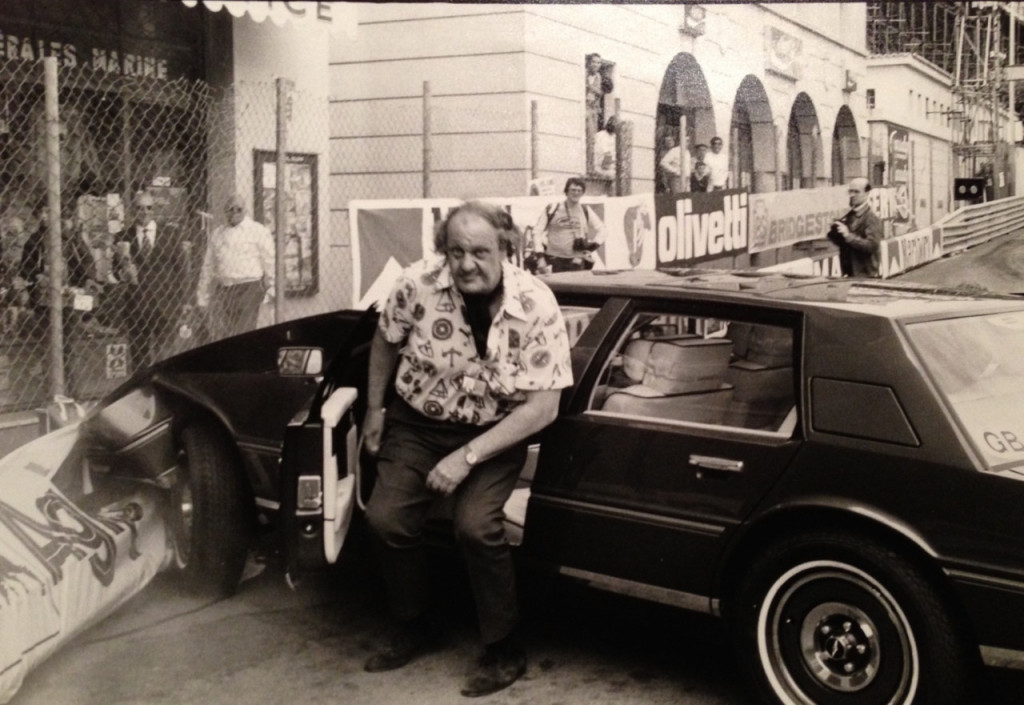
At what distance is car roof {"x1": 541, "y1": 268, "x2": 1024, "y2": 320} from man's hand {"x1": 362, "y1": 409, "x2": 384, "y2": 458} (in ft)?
2.23

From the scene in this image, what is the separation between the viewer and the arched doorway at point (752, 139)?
246 inches

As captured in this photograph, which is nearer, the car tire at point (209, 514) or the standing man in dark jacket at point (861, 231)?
the car tire at point (209, 514)

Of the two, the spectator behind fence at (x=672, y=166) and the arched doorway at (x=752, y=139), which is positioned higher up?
the arched doorway at (x=752, y=139)

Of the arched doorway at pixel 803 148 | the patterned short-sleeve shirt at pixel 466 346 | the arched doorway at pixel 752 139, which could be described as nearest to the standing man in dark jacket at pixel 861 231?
the arched doorway at pixel 803 148

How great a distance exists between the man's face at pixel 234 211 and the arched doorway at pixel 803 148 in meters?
3.81

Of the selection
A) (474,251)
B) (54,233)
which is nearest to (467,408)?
(474,251)

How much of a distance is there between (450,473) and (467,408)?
0.22m

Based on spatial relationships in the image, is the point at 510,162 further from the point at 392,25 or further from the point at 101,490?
the point at 101,490

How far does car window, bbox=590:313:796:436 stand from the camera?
10.3ft

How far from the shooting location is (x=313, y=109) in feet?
15.4

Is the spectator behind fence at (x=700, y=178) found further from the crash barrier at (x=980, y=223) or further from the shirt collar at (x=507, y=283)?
the shirt collar at (x=507, y=283)

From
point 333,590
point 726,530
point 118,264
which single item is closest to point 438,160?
point 118,264

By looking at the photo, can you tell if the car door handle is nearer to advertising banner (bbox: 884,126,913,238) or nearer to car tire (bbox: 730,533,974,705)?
car tire (bbox: 730,533,974,705)

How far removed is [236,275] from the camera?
490cm
